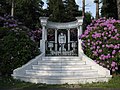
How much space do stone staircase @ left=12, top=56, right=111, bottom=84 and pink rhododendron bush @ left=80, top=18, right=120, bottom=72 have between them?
69 centimetres

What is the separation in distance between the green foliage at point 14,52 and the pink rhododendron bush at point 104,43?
2.98 metres

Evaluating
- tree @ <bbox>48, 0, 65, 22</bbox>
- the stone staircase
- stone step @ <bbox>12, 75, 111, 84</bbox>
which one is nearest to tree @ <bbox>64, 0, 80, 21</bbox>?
tree @ <bbox>48, 0, 65, 22</bbox>

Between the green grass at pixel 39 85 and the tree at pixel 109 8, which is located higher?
the tree at pixel 109 8

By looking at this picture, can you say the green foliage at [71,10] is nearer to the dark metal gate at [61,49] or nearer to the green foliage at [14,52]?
the dark metal gate at [61,49]

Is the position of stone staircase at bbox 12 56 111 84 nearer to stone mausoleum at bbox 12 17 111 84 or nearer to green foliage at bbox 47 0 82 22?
stone mausoleum at bbox 12 17 111 84

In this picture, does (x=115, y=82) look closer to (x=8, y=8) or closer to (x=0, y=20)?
(x=0, y=20)

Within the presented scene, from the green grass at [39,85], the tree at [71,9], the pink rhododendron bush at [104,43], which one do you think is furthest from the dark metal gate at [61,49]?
the tree at [71,9]

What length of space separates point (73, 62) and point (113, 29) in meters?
2.65

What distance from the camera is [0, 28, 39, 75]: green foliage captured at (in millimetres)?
13938

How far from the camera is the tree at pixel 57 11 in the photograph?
94.2 feet

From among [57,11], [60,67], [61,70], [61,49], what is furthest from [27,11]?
[61,70]

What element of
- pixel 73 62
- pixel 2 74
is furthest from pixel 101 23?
pixel 2 74

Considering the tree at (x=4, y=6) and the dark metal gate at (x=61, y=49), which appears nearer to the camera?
the dark metal gate at (x=61, y=49)

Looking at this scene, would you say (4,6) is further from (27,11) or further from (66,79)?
(66,79)
